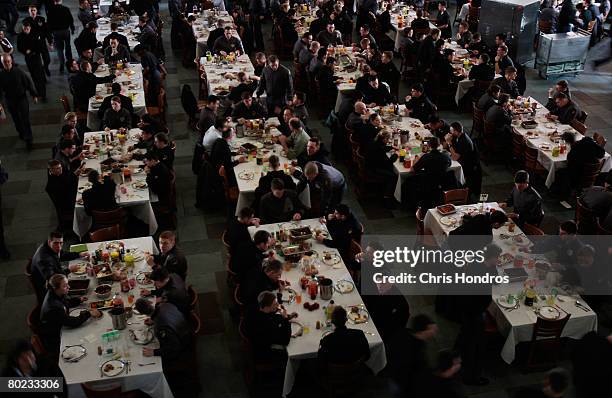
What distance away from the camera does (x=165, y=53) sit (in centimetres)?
1817

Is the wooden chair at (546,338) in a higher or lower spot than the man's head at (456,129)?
lower

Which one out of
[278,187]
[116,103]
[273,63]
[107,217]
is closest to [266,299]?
[278,187]

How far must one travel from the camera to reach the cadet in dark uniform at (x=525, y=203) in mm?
9156

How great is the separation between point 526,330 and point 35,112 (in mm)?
11589

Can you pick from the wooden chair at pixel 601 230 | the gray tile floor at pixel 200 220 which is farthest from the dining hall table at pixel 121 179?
the wooden chair at pixel 601 230

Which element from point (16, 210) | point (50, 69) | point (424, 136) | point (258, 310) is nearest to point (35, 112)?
point (50, 69)

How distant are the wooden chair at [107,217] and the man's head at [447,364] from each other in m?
5.25

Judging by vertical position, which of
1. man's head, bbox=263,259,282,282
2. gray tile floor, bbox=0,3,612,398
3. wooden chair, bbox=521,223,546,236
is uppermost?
man's head, bbox=263,259,282,282

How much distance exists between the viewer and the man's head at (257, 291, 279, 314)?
274 inches

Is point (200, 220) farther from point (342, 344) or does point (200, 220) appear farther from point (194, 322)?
point (342, 344)

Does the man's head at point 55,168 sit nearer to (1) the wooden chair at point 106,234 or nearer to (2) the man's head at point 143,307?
(1) the wooden chair at point 106,234

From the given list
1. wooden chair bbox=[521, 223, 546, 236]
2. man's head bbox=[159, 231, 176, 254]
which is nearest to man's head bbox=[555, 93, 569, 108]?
wooden chair bbox=[521, 223, 546, 236]

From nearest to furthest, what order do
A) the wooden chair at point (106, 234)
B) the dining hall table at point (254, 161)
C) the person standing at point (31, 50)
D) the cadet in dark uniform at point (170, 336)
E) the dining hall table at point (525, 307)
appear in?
the cadet in dark uniform at point (170, 336), the dining hall table at point (525, 307), the wooden chair at point (106, 234), the dining hall table at point (254, 161), the person standing at point (31, 50)

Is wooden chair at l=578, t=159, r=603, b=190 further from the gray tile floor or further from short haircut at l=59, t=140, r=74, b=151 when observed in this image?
short haircut at l=59, t=140, r=74, b=151
